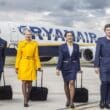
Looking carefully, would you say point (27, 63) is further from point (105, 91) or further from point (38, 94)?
point (105, 91)

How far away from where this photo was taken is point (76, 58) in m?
12.3

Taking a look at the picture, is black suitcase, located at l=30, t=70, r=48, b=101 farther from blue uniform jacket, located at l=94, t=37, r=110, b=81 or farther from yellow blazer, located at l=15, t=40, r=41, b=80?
blue uniform jacket, located at l=94, t=37, r=110, b=81

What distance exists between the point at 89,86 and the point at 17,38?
1678 cm

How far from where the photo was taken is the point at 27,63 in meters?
12.4

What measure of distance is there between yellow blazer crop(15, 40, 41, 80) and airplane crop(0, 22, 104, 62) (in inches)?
805

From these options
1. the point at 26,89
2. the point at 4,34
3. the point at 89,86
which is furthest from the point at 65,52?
the point at 4,34

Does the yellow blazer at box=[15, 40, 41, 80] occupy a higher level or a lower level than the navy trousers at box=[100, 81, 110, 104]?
higher

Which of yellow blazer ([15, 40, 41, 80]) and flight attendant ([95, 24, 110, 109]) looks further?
yellow blazer ([15, 40, 41, 80])

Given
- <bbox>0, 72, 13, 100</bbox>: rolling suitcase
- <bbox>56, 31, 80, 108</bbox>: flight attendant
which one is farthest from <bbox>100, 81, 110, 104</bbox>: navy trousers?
<bbox>0, 72, 13, 100</bbox>: rolling suitcase

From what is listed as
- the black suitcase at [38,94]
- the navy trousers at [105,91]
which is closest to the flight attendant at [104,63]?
the navy trousers at [105,91]

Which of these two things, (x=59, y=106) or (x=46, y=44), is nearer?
(x=59, y=106)

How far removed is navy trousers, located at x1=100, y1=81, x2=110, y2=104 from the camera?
11.9 meters

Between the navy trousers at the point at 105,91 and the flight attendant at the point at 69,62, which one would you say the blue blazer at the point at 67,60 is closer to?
the flight attendant at the point at 69,62

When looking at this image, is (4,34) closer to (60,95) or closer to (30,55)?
(60,95)
